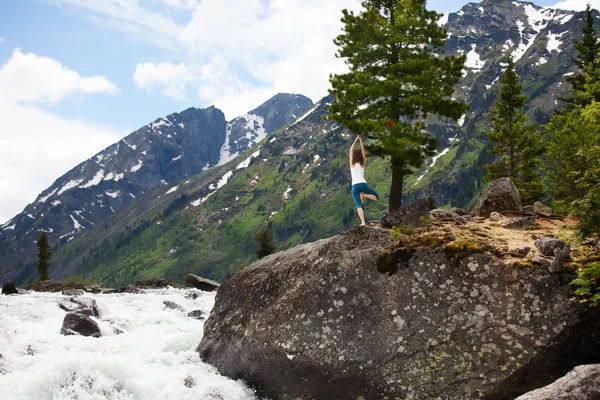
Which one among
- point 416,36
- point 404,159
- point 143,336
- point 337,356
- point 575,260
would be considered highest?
point 416,36

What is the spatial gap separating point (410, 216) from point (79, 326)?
1455 cm

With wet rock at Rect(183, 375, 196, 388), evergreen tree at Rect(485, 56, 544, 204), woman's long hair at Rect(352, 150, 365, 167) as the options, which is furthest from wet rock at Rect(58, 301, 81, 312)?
evergreen tree at Rect(485, 56, 544, 204)

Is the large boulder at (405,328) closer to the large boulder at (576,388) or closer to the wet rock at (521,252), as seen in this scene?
the wet rock at (521,252)

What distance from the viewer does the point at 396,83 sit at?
840 inches

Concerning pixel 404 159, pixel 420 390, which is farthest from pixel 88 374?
pixel 404 159

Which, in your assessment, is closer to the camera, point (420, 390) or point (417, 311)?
point (420, 390)

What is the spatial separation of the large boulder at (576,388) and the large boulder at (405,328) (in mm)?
2409

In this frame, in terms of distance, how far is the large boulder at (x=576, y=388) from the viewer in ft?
26.3

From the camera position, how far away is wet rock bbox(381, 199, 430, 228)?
16344mm

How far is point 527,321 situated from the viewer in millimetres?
11156

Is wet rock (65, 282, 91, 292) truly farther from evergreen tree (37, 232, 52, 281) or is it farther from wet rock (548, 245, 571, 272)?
evergreen tree (37, 232, 52, 281)

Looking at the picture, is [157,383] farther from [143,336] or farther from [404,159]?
[404,159]

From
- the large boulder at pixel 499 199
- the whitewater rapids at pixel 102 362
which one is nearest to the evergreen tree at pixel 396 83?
the large boulder at pixel 499 199

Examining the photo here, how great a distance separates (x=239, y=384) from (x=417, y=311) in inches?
237
